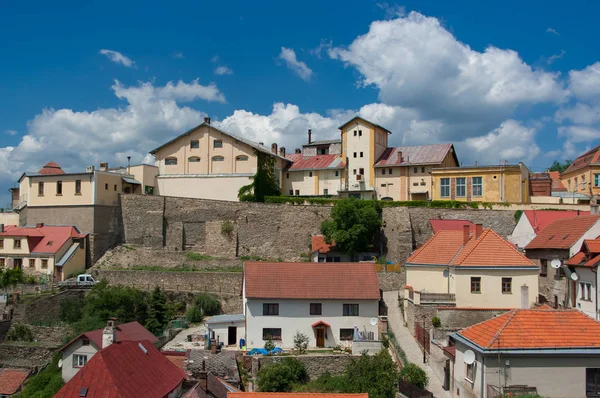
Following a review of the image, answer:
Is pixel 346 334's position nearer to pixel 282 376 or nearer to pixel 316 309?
pixel 316 309

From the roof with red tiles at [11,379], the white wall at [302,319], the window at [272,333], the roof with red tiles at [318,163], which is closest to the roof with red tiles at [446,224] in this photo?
the roof with red tiles at [318,163]

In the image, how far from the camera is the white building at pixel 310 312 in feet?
101

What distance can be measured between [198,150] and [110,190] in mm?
8644

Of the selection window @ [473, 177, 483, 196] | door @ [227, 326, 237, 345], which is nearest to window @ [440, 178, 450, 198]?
window @ [473, 177, 483, 196]

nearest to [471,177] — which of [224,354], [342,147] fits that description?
[342,147]

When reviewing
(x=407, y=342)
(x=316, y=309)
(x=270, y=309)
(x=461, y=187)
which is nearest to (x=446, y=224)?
(x=461, y=187)

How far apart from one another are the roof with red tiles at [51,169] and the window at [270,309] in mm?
24225

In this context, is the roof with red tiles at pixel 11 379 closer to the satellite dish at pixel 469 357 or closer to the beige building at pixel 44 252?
the beige building at pixel 44 252

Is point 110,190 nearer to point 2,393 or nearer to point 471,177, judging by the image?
point 2,393

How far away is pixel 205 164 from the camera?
167 ft

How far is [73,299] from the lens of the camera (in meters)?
37.2

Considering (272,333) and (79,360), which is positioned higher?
(272,333)

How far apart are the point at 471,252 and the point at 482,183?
57.3 ft

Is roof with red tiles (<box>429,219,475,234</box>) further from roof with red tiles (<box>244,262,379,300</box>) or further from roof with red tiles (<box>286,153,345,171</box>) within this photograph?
roof with red tiles (<box>286,153,345,171</box>)
